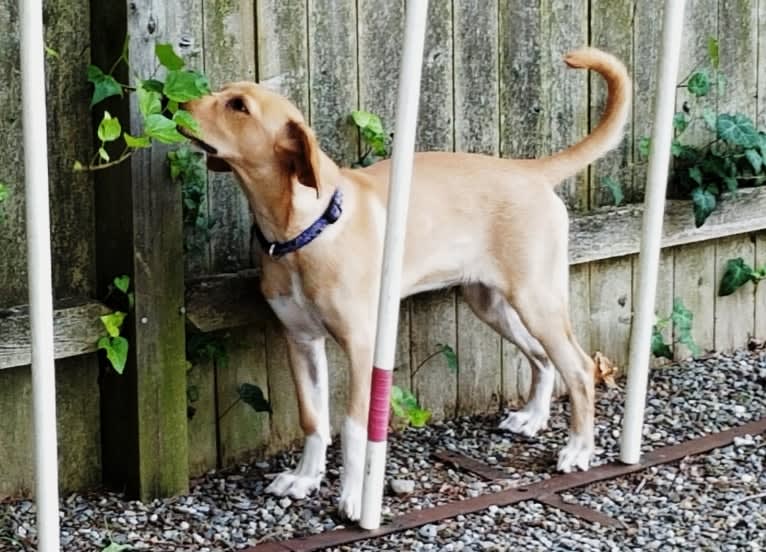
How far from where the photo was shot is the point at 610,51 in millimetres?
5191

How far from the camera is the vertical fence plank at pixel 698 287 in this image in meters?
5.61

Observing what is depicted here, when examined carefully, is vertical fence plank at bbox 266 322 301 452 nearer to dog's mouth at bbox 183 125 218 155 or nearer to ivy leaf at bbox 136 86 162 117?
dog's mouth at bbox 183 125 218 155

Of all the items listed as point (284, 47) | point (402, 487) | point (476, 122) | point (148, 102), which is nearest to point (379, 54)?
point (284, 47)

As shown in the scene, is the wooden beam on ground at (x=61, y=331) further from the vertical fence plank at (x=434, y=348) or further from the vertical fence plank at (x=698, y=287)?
the vertical fence plank at (x=698, y=287)

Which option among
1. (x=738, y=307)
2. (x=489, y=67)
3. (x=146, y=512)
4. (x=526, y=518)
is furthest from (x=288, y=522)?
(x=738, y=307)

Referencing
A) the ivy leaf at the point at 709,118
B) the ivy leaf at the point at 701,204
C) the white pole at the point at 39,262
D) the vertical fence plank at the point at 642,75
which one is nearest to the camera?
the white pole at the point at 39,262

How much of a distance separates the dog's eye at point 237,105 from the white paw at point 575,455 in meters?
1.53

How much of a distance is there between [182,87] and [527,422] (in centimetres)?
181

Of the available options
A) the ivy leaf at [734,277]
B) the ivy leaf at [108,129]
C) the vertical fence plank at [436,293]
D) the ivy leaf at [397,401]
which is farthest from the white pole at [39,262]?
the ivy leaf at [734,277]

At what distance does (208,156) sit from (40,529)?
127 cm

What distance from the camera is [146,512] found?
404cm

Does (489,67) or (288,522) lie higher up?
(489,67)

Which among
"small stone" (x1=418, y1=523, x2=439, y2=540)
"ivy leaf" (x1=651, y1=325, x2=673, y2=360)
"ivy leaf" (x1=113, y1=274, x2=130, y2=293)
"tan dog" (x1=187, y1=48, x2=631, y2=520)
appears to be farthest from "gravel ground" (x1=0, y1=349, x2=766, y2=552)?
"ivy leaf" (x1=113, y1=274, x2=130, y2=293)

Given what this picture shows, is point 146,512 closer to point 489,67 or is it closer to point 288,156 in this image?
point 288,156
